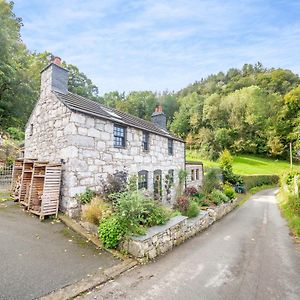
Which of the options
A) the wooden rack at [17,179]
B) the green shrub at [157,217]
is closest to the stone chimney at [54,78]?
the wooden rack at [17,179]

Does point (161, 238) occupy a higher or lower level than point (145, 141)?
lower

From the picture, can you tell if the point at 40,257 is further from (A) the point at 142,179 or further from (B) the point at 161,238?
(A) the point at 142,179

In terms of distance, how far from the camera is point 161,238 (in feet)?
25.2

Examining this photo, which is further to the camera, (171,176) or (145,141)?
(171,176)

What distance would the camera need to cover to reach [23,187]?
10.4 metres

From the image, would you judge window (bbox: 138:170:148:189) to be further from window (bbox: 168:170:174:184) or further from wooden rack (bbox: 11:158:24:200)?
wooden rack (bbox: 11:158:24:200)

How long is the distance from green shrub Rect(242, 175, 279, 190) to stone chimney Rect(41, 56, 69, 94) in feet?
93.6

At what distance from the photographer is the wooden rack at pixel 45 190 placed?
8.72 m

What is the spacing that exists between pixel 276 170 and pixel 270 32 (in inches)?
1447

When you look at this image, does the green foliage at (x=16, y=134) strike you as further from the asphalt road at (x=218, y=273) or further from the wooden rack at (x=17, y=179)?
the asphalt road at (x=218, y=273)

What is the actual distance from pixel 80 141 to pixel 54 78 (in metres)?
3.89

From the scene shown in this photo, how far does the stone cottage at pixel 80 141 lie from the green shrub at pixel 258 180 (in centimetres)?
2280

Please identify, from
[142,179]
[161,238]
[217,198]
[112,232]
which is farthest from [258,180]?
[112,232]

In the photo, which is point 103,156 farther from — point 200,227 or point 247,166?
point 247,166
